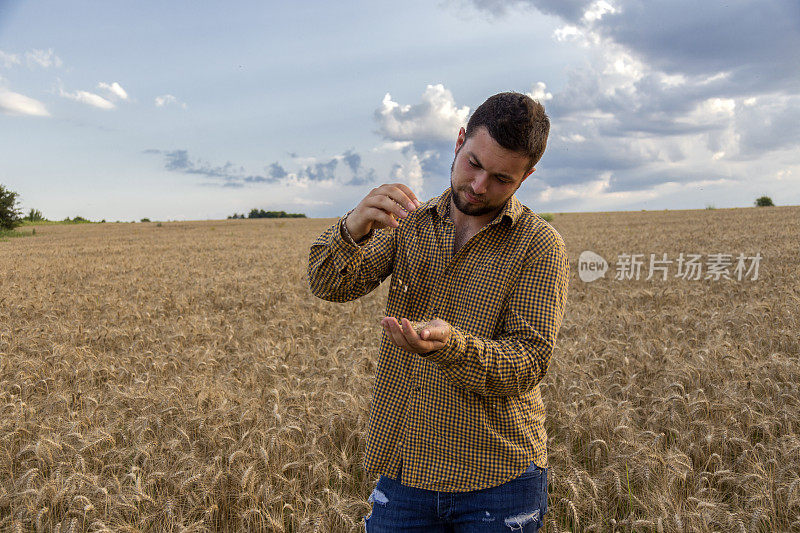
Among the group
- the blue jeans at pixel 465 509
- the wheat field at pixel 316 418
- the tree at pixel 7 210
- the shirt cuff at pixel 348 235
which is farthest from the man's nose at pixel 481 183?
the tree at pixel 7 210

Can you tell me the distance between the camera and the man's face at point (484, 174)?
5.77 ft

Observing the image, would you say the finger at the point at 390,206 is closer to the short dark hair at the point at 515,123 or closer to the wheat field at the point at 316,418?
the short dark hair at the point at 515,123

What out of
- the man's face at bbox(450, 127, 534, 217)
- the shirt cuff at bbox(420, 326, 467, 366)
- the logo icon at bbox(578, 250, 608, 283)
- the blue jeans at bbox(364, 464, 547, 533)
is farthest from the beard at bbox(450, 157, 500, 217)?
the logo icon at bbox(578, 250, 608, 283)

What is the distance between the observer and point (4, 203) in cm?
3916

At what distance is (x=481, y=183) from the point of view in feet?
5.84

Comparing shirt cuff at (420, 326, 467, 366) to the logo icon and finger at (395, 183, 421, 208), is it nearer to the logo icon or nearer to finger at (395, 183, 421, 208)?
finger at (395, 183, 421, 208)

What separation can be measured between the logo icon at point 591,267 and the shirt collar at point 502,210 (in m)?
10.4

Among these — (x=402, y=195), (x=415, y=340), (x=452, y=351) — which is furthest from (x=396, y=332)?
(x=402, y=195)

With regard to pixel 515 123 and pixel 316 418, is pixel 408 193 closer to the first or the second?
pixel 515 123

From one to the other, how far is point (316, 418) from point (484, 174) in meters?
3.06

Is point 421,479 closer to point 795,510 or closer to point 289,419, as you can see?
point 289,419

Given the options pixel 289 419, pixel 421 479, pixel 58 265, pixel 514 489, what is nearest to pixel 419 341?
pixel 421 479

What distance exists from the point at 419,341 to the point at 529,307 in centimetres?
55

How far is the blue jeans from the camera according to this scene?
6.16 ft
